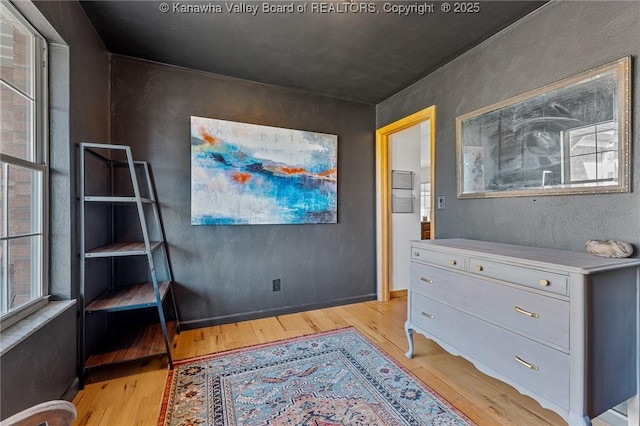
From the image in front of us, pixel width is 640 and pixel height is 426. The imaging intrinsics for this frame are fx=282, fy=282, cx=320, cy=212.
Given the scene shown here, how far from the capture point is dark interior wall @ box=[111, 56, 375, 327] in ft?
8.07

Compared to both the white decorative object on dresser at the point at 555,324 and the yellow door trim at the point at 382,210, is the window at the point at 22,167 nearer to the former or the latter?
the white decorative object on dresser at the point at 555,324

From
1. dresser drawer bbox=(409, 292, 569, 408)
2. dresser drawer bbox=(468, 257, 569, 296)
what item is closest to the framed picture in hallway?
dresser drawer bbox=(468, 257, 569, 296)

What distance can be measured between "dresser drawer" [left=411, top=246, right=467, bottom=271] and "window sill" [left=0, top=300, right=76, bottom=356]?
85.3 inches

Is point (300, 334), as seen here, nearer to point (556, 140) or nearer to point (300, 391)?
point (300, 391)

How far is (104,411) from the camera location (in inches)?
62.1

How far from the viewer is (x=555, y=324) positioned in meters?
1.25

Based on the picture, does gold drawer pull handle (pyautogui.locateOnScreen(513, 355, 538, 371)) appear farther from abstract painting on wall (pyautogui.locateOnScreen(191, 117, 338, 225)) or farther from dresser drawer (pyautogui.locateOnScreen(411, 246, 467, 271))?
abstract painting on wall (pyautogui.locateOnScreen(191, 117, 338, 225))

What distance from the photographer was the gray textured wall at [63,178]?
1.38 meters

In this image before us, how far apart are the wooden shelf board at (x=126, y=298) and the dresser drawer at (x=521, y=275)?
6.87 ft

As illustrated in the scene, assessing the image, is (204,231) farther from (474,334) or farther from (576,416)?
(576,416)

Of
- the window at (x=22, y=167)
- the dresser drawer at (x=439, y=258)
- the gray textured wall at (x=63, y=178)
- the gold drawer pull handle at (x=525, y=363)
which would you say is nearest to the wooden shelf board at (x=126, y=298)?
the gray textured wall at (x=63, y=178)

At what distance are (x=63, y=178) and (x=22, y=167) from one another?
24 cm

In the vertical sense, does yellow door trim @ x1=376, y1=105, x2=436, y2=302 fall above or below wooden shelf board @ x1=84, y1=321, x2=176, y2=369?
above

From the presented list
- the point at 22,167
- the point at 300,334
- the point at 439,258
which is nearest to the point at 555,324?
the point at 439,258
